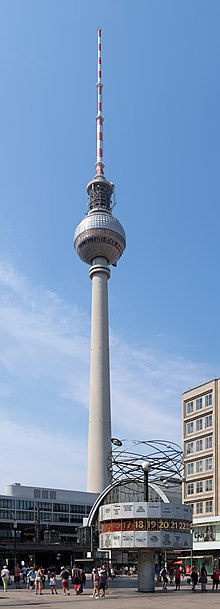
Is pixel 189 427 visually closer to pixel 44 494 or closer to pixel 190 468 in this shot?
pixel 190 468

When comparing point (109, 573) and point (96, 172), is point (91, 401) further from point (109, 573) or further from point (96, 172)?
point (109, 573)

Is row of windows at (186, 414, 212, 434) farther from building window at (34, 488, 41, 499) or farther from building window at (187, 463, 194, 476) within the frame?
building window at (34, 488, 41, 499)

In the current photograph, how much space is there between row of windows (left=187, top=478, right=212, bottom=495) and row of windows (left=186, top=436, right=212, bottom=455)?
12.2 ft

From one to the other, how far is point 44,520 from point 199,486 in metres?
58.2

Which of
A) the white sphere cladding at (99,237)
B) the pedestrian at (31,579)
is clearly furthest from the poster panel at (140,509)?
the white sphere cladding at (99,237)

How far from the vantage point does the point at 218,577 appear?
54188mm

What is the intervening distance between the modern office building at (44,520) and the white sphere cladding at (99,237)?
2074 inches

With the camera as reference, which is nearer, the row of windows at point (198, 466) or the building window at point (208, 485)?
the building window at point (208, 485)

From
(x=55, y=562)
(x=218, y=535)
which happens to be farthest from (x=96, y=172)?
(x=218, y=535)

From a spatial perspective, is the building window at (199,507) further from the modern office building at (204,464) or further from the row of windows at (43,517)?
the row of windows at (43,517)

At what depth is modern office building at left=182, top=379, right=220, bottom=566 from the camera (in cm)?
8144

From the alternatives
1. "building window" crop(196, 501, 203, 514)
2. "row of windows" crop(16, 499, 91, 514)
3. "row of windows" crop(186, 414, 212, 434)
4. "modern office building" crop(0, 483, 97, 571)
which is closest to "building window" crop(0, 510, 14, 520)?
"modern office building" crop(0, 483, 97, 571)

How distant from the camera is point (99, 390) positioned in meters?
148

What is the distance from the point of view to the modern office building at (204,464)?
81.4 metres
